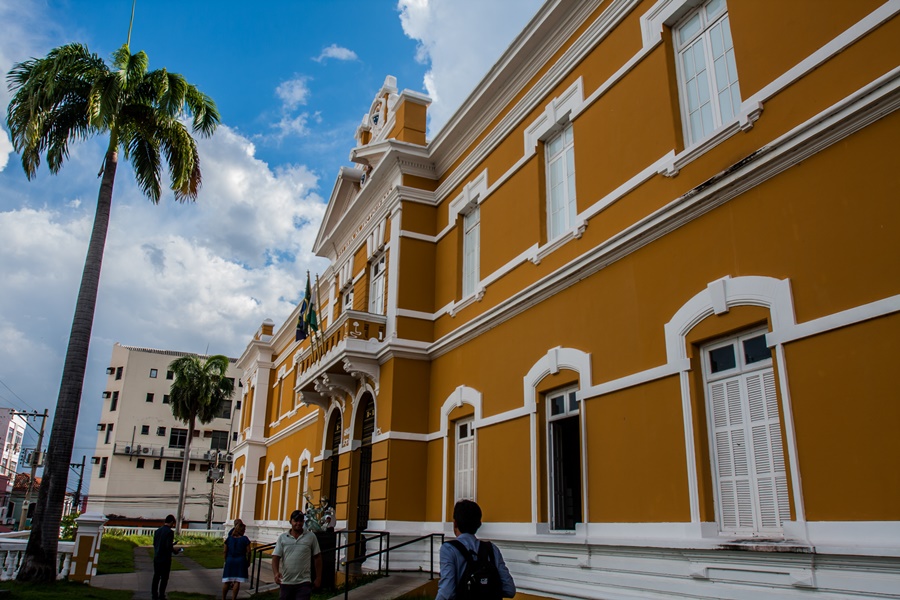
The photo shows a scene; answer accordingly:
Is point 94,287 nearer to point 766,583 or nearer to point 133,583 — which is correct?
point 133,583

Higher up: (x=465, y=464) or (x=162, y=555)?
(x=465, y=464)

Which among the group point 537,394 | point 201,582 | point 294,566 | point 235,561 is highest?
point 537,394

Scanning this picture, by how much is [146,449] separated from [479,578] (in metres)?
64.0

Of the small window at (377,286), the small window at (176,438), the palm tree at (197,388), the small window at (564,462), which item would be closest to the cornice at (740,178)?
the small window at (564,462)

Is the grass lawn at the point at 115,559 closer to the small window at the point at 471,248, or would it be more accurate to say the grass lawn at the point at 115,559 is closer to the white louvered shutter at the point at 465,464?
the white louvered shutter at the point at 465,464

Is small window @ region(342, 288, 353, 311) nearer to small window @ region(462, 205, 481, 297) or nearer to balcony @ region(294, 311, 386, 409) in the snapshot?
balcony @ region(294, 311, 386, 409)

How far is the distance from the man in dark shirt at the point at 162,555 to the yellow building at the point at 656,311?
3.80 meters

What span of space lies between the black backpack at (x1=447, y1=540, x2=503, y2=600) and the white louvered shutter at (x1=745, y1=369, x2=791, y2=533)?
11.2 ft

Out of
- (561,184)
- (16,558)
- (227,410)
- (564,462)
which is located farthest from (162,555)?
(227,410)

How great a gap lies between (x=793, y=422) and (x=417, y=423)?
884cm

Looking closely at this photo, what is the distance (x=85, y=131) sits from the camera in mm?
16281

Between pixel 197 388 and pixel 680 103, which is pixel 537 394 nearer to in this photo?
pixel 680 103

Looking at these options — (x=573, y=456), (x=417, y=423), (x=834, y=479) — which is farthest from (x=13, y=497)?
(x=834, y=479)

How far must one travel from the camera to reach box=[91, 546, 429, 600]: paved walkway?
38.4 feet
